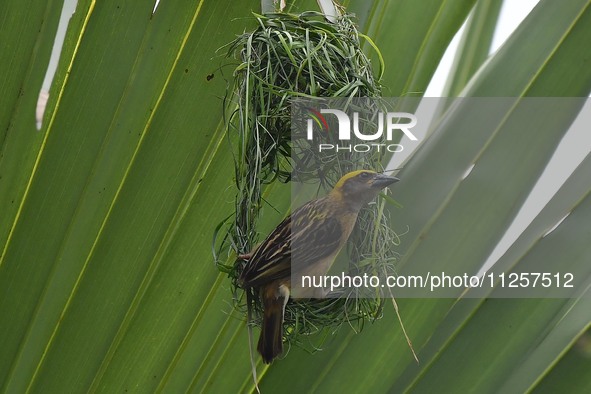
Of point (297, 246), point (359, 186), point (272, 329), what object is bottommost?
point (272, 329)

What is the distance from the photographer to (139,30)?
1.62m

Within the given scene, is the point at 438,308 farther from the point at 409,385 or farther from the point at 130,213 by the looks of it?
the point at 130,213

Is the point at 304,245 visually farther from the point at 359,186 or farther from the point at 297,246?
the point at 359,186

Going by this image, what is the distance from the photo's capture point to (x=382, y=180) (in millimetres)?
1393

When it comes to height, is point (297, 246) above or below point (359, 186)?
below

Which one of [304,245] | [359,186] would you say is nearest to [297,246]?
[304,245]

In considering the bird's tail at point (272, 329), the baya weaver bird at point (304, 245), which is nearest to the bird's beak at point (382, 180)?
the baya weaver bird at point (304, 245)

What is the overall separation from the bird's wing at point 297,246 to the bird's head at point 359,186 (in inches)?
1.3

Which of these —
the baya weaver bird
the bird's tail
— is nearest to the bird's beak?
the baya weaver bird

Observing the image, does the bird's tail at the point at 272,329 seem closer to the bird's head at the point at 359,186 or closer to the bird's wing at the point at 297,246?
the bird's wing at the point at 297,246

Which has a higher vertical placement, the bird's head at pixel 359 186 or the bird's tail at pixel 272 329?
the bird's head at pixel 359 186

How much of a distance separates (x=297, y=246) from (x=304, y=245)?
0.01 m

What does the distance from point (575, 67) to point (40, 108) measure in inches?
34.4

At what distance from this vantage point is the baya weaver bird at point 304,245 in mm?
1387
